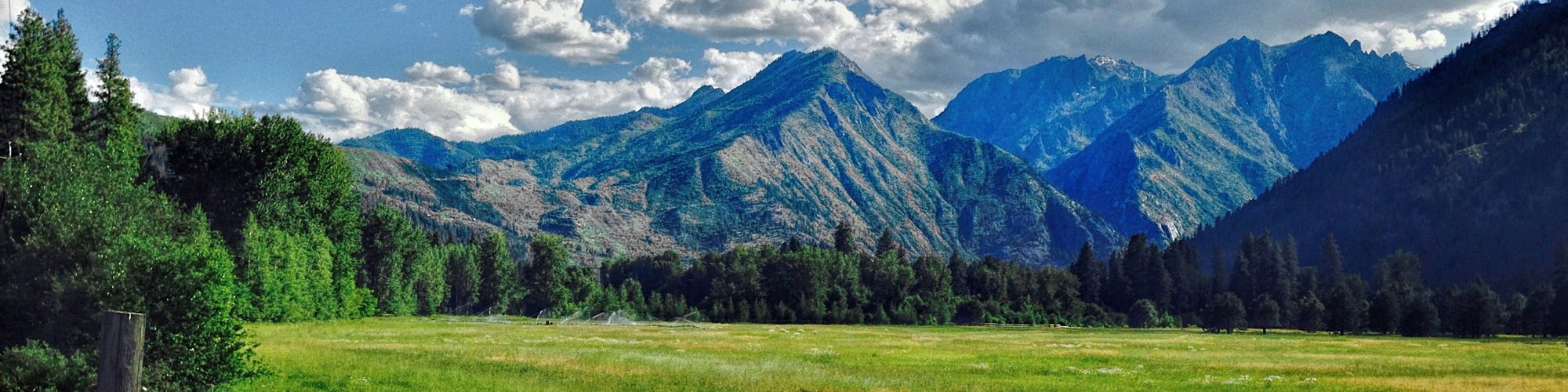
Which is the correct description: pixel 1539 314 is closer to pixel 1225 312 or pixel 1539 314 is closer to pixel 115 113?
pixel 1225 312

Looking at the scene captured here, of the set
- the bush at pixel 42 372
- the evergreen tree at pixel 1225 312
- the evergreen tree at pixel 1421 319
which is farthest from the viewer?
the evergreen tree at pixel 1225 312

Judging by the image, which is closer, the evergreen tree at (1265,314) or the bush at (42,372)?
the bush at (42,372)

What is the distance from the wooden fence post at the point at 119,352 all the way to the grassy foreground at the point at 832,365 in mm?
24808

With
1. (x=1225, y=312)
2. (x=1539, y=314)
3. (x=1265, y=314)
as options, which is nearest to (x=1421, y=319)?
(x=1539, y=314)

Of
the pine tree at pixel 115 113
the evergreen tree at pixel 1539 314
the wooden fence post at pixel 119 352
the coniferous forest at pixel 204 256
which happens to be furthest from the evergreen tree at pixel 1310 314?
the wooden fence post at pixel 119 352

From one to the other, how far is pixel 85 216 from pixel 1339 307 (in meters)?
177

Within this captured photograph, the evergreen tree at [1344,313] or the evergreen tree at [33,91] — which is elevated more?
the evergreen tree at [33,91]

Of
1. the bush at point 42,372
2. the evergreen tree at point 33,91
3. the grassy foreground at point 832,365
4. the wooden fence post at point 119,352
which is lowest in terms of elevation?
the grassy foreground at point 832,365

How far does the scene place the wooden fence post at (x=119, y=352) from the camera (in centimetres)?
1450

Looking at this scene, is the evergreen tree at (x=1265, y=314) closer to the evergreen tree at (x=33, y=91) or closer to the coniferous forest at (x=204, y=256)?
the coniferous forest at (x=204, y=256)

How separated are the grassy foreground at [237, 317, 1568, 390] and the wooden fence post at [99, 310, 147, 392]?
81.4 ft

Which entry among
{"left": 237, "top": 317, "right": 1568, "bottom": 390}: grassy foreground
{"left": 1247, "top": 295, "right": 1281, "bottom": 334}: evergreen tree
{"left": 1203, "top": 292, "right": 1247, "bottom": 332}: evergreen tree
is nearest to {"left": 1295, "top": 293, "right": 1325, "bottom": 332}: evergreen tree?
{"left": 1247, "top": 295, "right": 1281, "bottom": 334}: evergreen tree

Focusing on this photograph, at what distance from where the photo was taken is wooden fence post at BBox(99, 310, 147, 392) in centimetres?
1450

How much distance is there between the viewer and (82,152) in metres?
63.2
